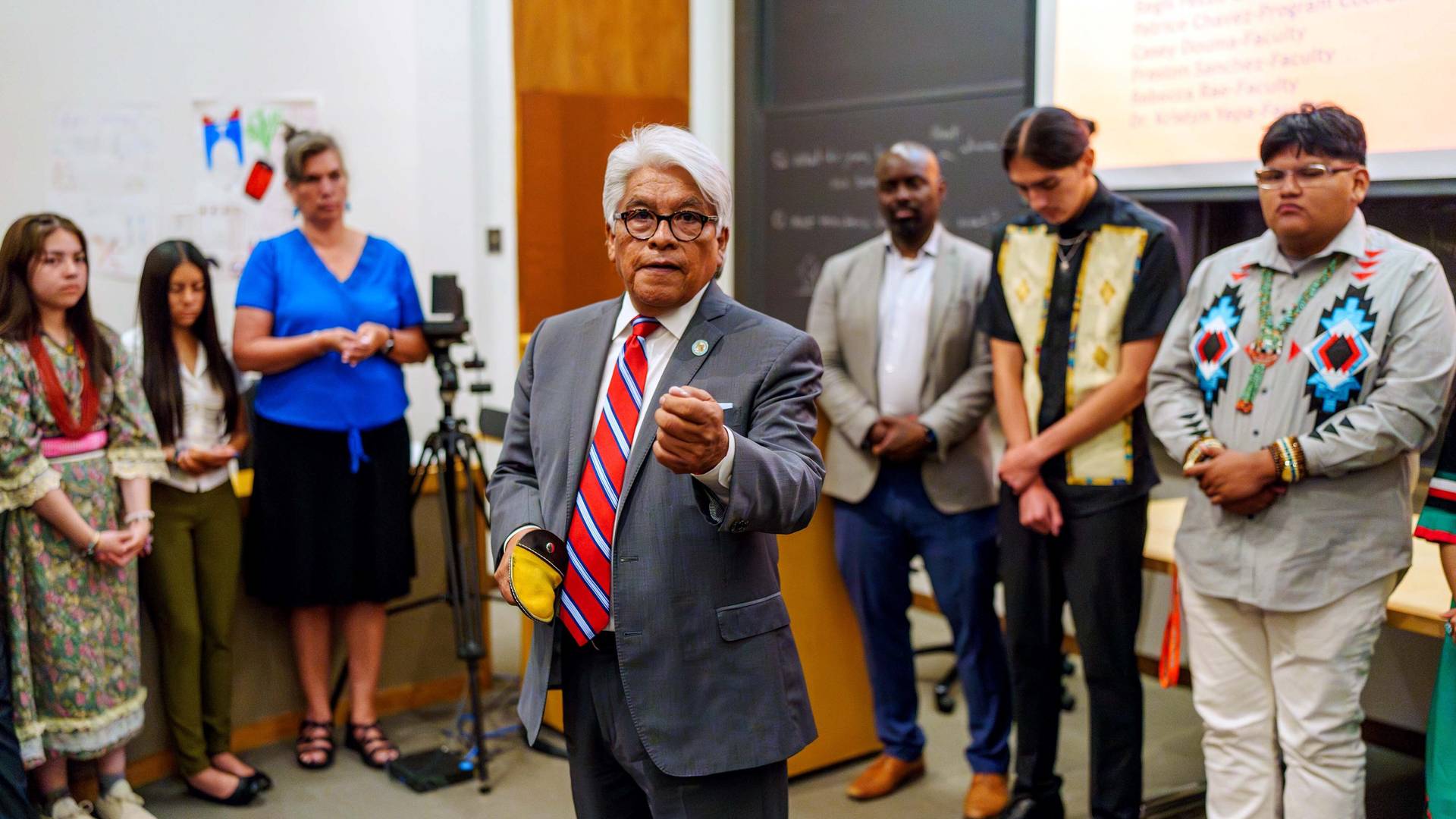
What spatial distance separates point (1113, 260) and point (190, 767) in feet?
8.70

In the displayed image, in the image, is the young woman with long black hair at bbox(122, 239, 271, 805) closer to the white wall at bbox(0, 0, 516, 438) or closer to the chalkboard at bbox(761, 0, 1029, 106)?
the white wall at bbox(0, 0, 516, 438)

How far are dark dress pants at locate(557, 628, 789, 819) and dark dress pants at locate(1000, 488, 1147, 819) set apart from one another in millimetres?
1215

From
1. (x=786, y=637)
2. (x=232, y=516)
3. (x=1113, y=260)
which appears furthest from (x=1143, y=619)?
(x=232, y=516)

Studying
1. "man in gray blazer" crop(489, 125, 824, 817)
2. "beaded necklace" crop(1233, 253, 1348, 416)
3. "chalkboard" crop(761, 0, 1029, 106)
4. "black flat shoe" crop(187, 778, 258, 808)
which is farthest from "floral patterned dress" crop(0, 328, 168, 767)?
"chalkboard" crop(761, 0, 1029, 106)

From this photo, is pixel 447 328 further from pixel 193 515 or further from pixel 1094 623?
pixel 1094 623

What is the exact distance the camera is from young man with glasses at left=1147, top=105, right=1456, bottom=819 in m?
2.31

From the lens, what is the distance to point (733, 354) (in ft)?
5.58

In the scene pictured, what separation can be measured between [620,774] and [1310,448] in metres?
1.43

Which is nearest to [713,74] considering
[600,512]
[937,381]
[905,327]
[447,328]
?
[447,328]

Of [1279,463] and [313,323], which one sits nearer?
[1279,463]

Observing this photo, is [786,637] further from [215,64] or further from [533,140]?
[215,64]

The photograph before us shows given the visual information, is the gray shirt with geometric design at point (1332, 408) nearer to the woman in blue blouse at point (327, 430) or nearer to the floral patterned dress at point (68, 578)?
the woman in blue blouse at point (327, 430)

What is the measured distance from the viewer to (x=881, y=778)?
3.26 metres

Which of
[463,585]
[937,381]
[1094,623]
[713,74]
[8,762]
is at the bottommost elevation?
[8,762]
